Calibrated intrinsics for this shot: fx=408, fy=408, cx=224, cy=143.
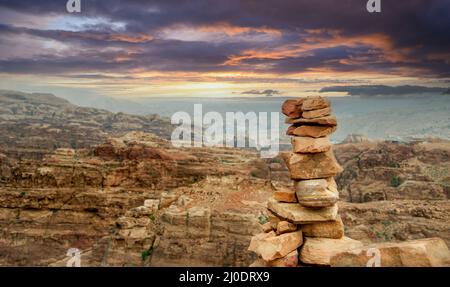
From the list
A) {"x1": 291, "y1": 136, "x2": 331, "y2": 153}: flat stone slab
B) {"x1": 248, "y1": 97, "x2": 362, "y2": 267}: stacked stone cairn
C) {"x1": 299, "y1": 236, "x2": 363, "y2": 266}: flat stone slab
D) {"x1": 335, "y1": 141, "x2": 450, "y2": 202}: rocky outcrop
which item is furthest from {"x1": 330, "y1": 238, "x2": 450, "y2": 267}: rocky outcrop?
{"x1": 335, "y1": 141, "x2": 450, "y2": 202}: rocky outcrop

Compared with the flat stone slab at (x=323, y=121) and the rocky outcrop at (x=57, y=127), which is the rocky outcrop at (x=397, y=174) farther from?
the rocky outcrop at (x=57, y=127)

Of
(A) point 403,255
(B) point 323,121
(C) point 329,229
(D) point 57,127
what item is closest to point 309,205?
(C) point 329,229

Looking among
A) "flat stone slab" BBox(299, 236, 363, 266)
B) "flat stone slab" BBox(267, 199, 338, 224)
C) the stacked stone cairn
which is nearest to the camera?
"flat stone slab" BBox(299, 236, 363, 266)

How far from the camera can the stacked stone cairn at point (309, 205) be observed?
47.0ft

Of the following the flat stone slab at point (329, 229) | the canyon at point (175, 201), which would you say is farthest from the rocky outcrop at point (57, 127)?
the flat stone slab at point (329, 229)

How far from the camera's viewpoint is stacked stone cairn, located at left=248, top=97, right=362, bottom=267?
47.0 feet

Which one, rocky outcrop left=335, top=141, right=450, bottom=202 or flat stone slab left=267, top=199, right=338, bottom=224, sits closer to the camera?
flat stone slab left=267, top=199, right=338, bottom=224

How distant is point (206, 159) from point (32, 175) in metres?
24.8

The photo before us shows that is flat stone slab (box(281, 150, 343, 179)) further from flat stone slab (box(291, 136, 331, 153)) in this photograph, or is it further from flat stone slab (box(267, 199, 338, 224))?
flat stone slab (box(267, 199, 338, 224))

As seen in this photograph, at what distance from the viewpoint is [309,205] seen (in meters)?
14.6

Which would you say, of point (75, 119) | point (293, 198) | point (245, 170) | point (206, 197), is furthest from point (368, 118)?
point (293, 198)

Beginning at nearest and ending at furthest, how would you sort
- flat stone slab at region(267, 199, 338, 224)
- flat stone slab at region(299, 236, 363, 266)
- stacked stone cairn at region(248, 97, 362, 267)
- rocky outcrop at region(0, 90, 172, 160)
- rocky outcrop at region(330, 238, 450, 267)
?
1. rocky outcrop at region(330, 238, 450, 267)
2. flat stone slab at region(299, 236, 363, 266)
3. stacked stone cairn at region(248, 97, 362, 267)
4. flat stone slab at region(267, 199, 338, 224)
5. rocky outcrop at region(0, 90, 172, 160)

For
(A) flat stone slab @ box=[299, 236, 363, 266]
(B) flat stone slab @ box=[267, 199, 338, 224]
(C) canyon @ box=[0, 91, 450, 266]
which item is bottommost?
(C) canyon @ box=[0, 91, 450, 266]

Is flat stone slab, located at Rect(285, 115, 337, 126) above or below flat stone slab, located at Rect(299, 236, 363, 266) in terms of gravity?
above
